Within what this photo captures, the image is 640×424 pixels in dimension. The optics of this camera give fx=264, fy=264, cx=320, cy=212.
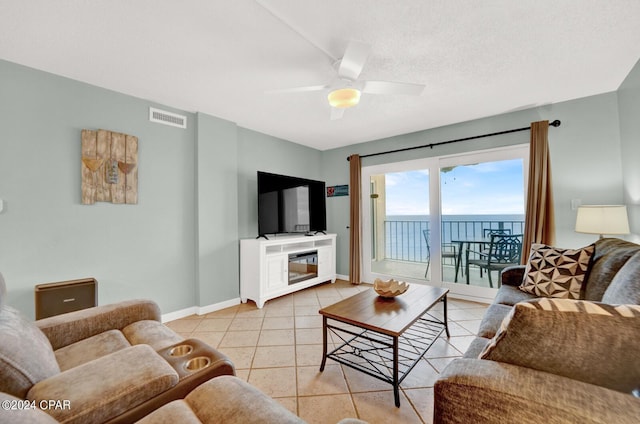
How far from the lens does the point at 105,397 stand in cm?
84

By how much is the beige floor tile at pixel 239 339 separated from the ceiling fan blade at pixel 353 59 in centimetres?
237

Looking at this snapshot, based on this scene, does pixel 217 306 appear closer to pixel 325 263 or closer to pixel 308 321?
pixel 308 321

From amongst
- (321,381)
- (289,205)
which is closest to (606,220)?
(321,381)

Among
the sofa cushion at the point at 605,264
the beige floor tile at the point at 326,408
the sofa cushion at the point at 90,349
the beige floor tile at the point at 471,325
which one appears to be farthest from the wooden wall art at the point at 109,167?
the sofa cushion at the point at 605,264

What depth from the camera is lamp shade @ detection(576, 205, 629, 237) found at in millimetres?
2172

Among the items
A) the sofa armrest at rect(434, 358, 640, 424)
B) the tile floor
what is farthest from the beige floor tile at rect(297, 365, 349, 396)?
the sofa armrest at rect(434, 358, 640, 424)

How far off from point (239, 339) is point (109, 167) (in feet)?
6.73

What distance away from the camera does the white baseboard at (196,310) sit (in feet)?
9.61

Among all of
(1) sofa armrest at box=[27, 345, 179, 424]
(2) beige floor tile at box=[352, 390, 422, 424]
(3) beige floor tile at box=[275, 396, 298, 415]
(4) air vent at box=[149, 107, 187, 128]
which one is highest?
(4) air vent at box=[149, 107, 187, 128]

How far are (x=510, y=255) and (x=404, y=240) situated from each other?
1.37m

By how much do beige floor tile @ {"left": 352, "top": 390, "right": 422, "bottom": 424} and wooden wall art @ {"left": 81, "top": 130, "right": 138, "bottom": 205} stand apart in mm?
2717

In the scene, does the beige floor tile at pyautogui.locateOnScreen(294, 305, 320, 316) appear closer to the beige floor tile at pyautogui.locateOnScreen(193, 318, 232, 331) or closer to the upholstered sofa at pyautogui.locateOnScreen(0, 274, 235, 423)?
the beige floor tile at pyautogui.locateOnScreen(193, 318, 232, 331)

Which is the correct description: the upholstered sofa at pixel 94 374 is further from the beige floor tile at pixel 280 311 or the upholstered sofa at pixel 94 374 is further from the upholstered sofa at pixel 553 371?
the beige floor tile at pixel 280 311

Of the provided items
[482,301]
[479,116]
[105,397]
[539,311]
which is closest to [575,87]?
[479,116]
